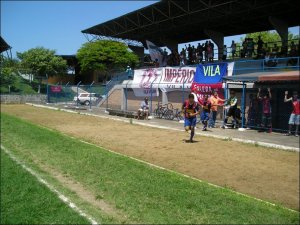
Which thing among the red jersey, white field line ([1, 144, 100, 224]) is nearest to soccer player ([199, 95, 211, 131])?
white field line ([1, 144, 100, 224])

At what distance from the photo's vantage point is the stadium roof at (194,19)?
22797 millimetres

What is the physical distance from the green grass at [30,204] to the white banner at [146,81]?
1752 cm

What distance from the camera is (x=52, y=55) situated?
5556cm

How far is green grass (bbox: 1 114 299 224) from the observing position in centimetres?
476

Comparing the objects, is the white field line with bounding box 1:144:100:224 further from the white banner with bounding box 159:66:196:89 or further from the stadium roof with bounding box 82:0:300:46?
the stadium roof with bounding box 82:0:300:46

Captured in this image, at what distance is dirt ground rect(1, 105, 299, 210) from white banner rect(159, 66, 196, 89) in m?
7.84

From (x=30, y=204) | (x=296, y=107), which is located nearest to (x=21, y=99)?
(x=30, y=204)

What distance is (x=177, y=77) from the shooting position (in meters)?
22.8

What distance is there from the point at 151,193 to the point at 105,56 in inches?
1745

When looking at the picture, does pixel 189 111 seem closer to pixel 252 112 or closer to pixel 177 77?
pixel 252 112

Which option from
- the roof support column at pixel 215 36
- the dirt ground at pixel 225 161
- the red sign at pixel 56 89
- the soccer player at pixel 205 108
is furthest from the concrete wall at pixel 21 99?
the dirt ground at pixel 225 161

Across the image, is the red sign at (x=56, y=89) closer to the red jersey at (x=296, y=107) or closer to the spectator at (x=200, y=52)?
the spectator at (x=200, y=52)

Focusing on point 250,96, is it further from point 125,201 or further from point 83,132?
point 83,132

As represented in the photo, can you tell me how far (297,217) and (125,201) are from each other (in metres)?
2.59
